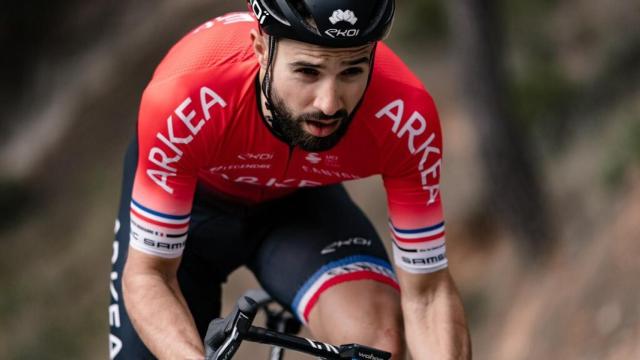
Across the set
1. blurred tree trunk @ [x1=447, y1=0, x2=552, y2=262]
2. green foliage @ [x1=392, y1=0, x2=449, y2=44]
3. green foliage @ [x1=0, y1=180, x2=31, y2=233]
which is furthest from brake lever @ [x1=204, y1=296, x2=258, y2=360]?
green foliage @ [x1=0, y1=180, x2=31, y2=233]

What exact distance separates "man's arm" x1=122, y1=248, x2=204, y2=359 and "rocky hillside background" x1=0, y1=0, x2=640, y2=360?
3.46 meters

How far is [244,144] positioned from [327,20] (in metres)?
0.72

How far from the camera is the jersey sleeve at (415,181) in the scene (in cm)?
396

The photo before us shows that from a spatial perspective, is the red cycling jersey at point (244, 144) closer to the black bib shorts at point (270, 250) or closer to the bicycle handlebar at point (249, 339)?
the black bib shorts at point (270, 250)

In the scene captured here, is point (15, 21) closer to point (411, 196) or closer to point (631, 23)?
point (631, 23)

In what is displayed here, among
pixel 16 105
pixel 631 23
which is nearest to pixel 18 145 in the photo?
pixel 16 105

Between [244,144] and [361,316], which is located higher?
[244,144]

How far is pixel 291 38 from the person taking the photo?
11.9 feet

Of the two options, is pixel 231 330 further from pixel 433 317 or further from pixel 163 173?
pixel 433 317

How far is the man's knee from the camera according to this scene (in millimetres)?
4102

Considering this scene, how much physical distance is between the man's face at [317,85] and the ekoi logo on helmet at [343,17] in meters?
0.10

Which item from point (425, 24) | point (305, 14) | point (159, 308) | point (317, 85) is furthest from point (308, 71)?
point (425, 24)

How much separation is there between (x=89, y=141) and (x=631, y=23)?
26.1 feet

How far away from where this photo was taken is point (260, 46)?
394cm
